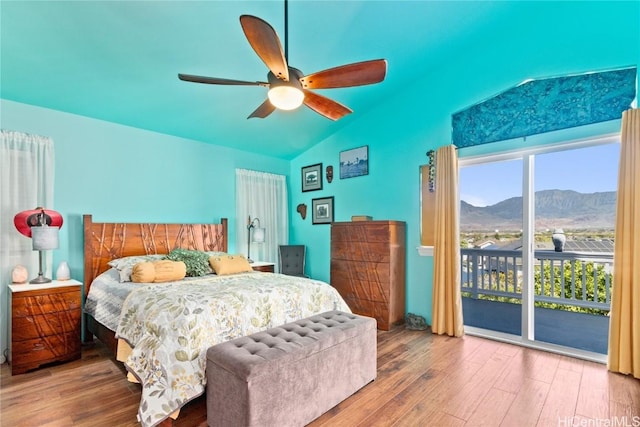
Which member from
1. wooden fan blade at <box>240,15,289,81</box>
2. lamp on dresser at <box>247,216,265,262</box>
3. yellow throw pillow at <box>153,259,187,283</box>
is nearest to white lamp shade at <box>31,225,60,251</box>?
yellow throw pillow at <box>153,259,187,283</box>

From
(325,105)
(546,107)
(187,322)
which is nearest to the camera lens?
(187,322)

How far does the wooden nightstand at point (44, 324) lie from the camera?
2.55m

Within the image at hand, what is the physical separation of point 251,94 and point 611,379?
432cm

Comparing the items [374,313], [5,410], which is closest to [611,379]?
[374,313]

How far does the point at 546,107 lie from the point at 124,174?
4790mm

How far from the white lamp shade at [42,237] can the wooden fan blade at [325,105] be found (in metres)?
2.64

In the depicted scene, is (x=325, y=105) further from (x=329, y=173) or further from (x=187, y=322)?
(x=329, y=173)

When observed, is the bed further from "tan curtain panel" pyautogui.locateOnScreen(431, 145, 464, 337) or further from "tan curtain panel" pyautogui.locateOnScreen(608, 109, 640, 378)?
"tan curtain panel" pyautogui.locateOnScreen(608, 109, 640, 378)

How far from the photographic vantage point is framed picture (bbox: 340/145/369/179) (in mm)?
4523

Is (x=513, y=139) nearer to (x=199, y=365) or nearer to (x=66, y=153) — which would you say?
(x=199, y=365)

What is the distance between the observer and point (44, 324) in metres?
2.66

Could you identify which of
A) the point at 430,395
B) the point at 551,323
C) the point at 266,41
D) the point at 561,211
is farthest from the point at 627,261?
the point at 266,41

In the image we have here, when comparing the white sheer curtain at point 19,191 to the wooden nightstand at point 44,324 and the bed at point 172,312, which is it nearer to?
the wooden nightstand at point 44,324

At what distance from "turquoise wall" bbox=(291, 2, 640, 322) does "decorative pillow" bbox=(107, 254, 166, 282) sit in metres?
2.56
